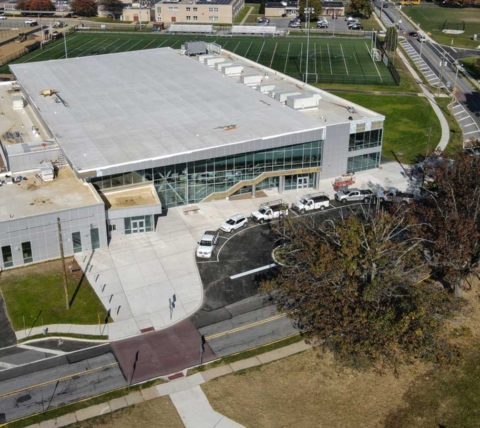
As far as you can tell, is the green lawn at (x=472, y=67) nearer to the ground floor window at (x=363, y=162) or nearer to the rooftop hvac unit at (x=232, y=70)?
the rooftop hvac unit at (x=232, y=70)

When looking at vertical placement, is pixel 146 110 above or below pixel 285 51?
above

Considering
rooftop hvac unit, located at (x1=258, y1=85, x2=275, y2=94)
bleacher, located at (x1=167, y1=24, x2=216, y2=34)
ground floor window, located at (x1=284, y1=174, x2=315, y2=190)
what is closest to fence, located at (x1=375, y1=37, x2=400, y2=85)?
rooftop hvac unit, located at (x1=258, y1=85, x2=275, y2=94)

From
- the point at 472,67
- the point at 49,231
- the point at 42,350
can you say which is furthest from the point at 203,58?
the point at 42,350

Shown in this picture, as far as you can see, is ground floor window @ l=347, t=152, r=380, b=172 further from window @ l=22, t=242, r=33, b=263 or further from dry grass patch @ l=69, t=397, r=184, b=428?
dry grass patch @ l=69, t=397, r=184, b=428

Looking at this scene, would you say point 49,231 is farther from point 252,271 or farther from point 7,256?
point 252,271

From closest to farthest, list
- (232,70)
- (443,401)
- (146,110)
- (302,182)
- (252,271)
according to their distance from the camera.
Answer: (443,401), (252,271), (302,182), (146,110), (232,70)

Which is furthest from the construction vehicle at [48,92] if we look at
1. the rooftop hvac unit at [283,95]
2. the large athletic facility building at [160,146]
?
the rooftop hvac unit at [283,95]
